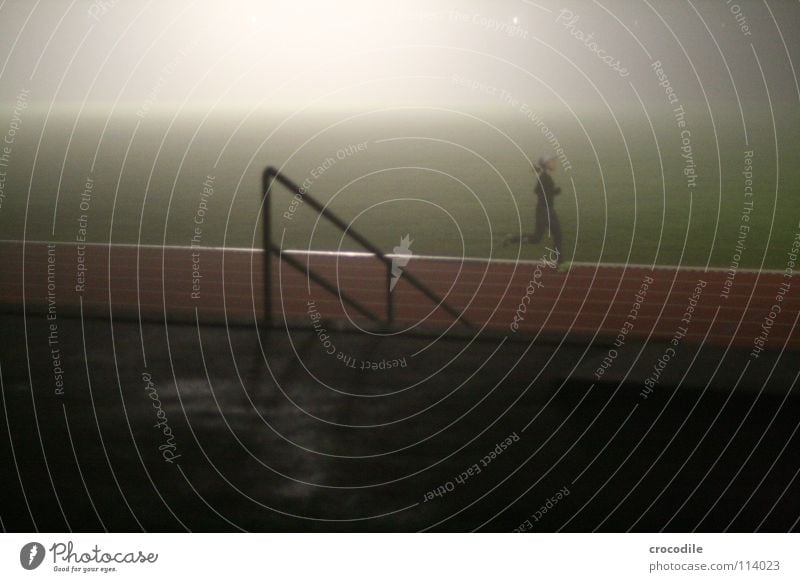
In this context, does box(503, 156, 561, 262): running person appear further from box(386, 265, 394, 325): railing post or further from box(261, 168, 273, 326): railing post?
box(261, 168, 273, 326): railing post

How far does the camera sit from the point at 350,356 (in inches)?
87.5

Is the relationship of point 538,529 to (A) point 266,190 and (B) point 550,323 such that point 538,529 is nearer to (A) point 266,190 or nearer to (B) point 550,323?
(B) point 550,323

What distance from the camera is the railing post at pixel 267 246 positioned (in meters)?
2.21

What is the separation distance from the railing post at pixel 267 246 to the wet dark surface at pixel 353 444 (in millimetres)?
96

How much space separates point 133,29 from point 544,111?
1094mm

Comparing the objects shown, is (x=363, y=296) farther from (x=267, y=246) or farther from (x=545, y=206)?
(x=545, y=206)

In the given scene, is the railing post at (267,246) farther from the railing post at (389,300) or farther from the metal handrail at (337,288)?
the railing post at (389,300)

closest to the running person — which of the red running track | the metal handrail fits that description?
the red running track

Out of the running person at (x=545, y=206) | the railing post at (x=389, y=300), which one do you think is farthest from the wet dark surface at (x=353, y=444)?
the running person at (x=545, y=206)

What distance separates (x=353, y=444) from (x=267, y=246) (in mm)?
659

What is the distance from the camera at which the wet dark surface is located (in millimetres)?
1977

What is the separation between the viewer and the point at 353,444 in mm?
2086
